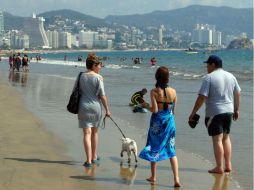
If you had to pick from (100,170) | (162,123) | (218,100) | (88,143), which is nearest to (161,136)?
(162,123)

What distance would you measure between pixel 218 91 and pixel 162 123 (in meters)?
1.01

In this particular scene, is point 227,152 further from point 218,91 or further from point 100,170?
point 100,170

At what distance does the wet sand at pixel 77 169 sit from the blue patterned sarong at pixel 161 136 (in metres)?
0.39

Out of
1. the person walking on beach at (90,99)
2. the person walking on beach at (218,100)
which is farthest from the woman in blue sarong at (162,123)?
the person walking on beach at (90,99)

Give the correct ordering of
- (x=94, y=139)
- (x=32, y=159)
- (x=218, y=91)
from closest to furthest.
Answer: (x=218, y=91) < (x=94, y=139) < (x=32, y=159)

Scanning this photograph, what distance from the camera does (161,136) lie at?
22.0 feet

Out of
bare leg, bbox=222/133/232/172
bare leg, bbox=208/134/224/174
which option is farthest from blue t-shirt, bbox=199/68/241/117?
bare leg, bbox=222/133/232/172

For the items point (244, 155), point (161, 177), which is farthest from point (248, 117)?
point (161, 177)

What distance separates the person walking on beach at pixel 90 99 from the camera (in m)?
7.55

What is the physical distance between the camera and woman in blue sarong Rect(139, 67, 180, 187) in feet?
21.7

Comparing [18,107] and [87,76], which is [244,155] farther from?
[18,107]

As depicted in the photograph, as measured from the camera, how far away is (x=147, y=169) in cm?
761

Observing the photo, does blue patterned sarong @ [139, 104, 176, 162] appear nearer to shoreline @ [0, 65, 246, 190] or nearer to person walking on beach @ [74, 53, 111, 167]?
shoreline @ [0, 65, 246, 190]

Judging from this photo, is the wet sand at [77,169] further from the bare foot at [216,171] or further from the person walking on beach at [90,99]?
the person walking on beach at [90,99]
